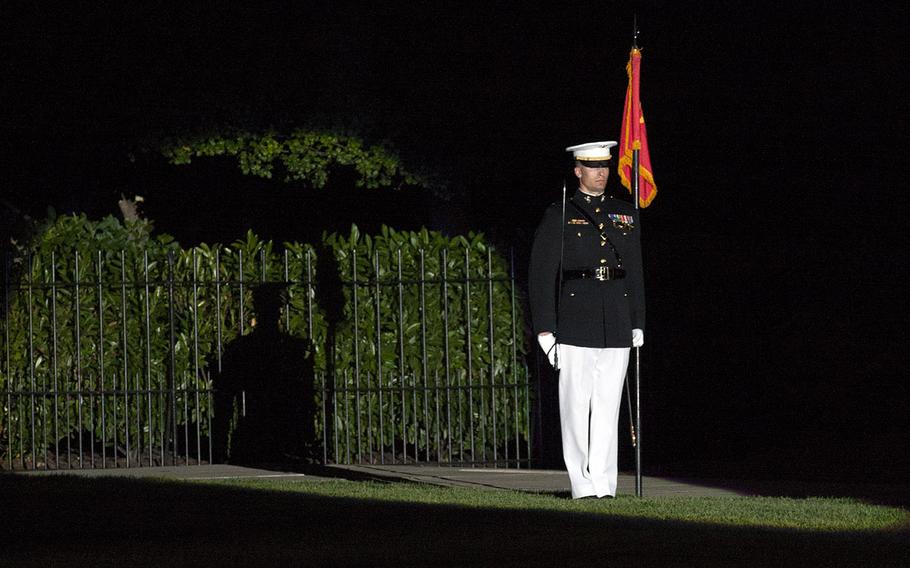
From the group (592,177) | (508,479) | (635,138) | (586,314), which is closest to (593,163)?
(592,177)

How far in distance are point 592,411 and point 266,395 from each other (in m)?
5.12

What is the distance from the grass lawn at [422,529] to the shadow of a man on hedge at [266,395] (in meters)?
3.41

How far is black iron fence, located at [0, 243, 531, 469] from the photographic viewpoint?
48.2 feet

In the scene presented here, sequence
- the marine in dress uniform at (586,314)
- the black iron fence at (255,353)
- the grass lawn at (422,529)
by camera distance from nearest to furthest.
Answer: the grass lawn at (422,529)
the marine in dress uniform at (586,314)
the black iron fence at (255,353)

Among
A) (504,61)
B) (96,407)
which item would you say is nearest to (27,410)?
(96,407)

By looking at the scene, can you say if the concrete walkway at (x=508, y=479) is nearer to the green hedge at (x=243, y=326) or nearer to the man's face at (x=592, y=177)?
the green hedge at (x=243, y=326)

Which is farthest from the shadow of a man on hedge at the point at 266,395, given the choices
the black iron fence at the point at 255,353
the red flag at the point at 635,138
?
the red flag at the point at 635,138

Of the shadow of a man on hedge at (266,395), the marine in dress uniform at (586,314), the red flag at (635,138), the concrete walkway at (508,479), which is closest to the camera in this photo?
the marine in dress uniform at (586,314)

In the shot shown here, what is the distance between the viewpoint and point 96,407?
15133 millimetres

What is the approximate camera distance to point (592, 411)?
1060 centimetres

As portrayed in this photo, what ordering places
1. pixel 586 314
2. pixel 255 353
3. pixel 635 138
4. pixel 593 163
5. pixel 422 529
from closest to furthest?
1. pixel 422 529
2. pixel 586 314
3. pixel 593 163
4. pixel 635 138
5. pixel 255 353

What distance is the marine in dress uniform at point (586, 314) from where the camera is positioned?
1051cm

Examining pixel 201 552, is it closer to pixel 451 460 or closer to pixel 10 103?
pixel 451 460

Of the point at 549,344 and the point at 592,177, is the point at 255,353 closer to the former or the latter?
the point at 549,344
